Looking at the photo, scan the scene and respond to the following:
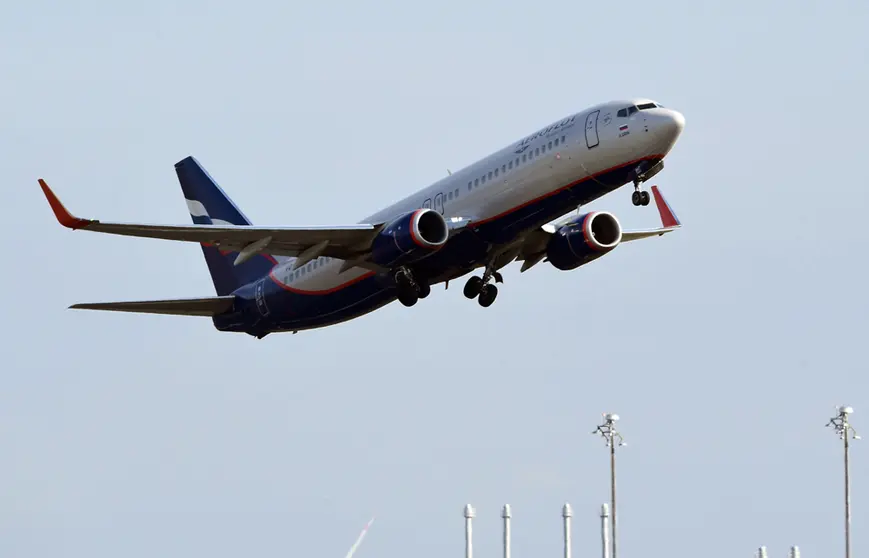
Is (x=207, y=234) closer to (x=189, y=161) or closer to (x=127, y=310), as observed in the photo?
(x=127, y=310)

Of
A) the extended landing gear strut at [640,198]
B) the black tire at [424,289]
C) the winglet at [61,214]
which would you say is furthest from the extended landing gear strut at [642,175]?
the winglet at [61,214]

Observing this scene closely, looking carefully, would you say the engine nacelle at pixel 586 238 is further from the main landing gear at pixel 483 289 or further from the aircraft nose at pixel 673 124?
the aircraft nose at pixel 673 124

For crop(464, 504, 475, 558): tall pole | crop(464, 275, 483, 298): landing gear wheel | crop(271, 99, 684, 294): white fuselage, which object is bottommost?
crop(464, 504, 475, 558): tall pole

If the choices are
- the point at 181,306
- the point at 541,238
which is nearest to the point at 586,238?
the point at 541,238

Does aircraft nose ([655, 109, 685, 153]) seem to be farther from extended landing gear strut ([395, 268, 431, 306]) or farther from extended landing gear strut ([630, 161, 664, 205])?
extended landing gear strut ([395, 268, 431, 306])

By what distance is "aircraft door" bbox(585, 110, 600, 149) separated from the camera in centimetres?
5750

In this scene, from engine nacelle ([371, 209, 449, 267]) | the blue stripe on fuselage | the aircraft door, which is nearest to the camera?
the aircraft door

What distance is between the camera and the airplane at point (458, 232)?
57.5 metres

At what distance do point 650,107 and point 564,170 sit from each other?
3.40 meters

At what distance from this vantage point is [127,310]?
220 ft

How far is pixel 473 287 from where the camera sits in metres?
65.6

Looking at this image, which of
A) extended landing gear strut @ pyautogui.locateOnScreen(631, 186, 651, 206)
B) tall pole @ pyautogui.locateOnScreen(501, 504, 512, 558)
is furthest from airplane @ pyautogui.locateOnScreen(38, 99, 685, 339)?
tall pole @ pyautogui.locateOnScreen(501, 504, 512, 558)

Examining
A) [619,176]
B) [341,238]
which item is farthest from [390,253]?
[619,176]

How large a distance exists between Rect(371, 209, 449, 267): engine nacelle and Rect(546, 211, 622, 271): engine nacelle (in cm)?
615
